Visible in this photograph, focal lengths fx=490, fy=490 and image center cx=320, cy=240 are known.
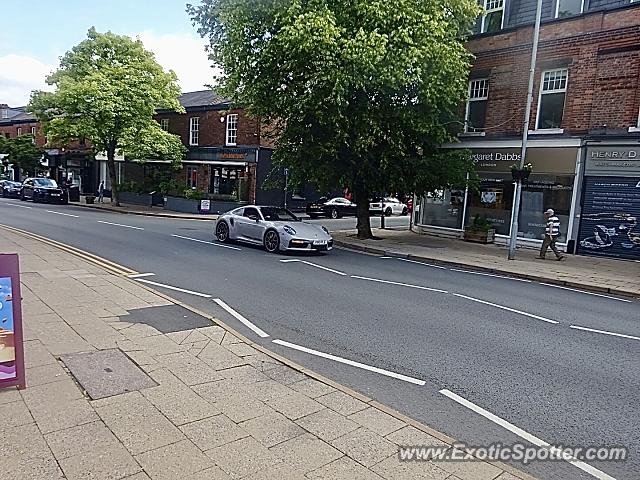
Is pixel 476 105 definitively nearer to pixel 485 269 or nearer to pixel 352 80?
pixel 352 80

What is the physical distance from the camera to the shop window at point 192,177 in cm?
3453

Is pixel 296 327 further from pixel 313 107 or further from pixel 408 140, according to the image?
pixel 408 140

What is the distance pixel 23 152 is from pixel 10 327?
49.0 m

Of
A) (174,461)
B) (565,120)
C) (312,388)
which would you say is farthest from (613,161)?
(174,461)

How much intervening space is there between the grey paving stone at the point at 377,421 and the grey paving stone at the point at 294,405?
36 centimetres

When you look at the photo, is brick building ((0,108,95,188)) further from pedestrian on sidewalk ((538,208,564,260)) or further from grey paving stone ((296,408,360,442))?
grey paving stone ((296,408,360,442))

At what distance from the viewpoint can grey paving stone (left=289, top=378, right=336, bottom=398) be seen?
15.1 ft

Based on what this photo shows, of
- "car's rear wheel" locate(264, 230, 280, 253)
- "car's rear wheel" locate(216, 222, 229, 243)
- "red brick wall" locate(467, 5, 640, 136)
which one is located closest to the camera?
"car's rear wheel" locate(264, 230, 280, 253)

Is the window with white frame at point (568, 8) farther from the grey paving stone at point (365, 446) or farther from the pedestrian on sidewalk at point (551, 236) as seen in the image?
the grey paving stone at point (365, 446)

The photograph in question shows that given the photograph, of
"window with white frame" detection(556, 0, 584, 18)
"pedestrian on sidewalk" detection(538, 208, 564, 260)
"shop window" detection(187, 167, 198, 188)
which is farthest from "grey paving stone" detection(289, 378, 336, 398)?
"shop window" detection(187, 167, 198, 188)

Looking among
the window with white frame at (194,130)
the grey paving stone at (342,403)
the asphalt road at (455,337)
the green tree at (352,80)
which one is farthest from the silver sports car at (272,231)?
the window with white frame at (194,130)

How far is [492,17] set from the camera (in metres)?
19.5

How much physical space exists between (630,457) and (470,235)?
16.3 m

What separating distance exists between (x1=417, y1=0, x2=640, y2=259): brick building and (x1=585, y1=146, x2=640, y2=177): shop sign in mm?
29
